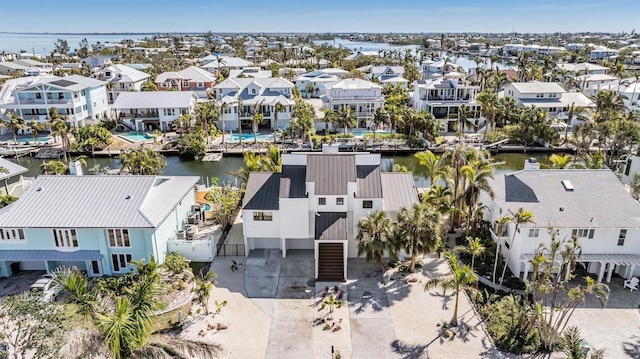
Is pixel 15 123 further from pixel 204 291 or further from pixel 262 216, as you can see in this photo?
pixel 204 291

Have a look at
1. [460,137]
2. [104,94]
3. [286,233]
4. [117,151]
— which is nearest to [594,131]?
[460,137]

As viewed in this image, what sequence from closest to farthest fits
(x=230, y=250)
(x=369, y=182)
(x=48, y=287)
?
(x=48, y=287), (x=369, y=182), (x=230, y=250)

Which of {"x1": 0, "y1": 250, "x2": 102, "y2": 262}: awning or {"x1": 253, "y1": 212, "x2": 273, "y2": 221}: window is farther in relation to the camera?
{"x1": 253, "y1": 212, "x2": 273, "y2": 221}: window

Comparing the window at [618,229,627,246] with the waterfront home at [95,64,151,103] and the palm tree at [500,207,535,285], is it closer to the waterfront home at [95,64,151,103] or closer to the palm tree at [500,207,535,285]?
the palm tree at [500,207,535,285]

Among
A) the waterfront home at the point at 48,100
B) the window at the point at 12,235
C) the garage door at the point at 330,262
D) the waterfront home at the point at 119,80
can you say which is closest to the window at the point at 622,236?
the garage door at the point at 330,262

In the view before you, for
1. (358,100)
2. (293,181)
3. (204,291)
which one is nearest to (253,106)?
(358,100)

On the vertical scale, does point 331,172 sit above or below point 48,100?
below

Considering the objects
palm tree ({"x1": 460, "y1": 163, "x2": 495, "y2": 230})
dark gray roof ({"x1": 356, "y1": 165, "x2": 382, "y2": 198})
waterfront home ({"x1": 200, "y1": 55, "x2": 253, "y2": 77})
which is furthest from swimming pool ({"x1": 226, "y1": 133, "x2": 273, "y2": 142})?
waterfront home ({"x1": 200, "y1": 55, "x2": 253, "y2": 77})
